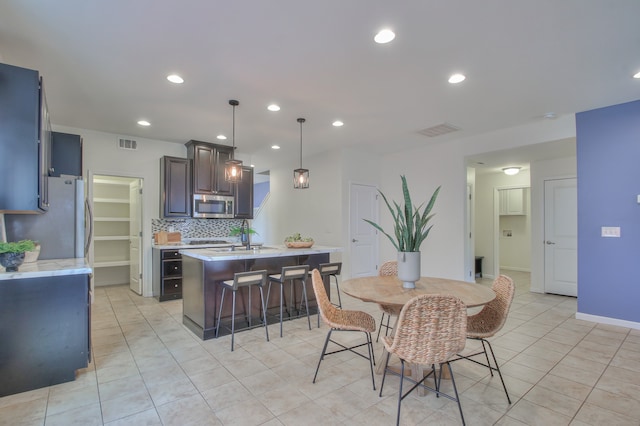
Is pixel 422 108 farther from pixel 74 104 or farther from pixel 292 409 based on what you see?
pixel 74 104

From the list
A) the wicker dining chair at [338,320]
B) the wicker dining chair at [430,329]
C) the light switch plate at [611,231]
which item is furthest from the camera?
the light switch plate at [611,231]

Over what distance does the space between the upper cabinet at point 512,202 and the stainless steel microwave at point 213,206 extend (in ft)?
20.8

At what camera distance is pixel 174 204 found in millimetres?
5504

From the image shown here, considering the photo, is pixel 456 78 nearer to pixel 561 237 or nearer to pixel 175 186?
pixel 561 237

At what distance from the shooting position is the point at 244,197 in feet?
20.7

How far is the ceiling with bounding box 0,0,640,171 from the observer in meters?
2.26

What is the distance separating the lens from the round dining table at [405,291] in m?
2.11

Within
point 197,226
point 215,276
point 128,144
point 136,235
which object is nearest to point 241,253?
point 215,276

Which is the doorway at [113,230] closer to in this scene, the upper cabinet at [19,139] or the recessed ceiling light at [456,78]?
the upper cabinet at [19,139]

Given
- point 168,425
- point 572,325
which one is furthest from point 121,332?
point 572,325

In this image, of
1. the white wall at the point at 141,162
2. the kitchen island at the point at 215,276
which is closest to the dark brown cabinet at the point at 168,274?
the white wall at the point at 141,162

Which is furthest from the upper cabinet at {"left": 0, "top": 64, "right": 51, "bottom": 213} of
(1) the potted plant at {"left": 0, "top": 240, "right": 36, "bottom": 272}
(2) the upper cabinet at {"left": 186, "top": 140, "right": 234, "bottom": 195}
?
(2) the upper cabinet at {"left": 186, "top": 140, "right": 234, "bottom": 195}

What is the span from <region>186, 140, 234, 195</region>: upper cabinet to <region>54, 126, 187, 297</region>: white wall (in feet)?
1.39

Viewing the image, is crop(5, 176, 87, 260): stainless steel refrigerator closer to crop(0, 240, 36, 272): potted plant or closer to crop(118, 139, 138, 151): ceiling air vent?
crop(0, 240, 36, 272): potted plant
